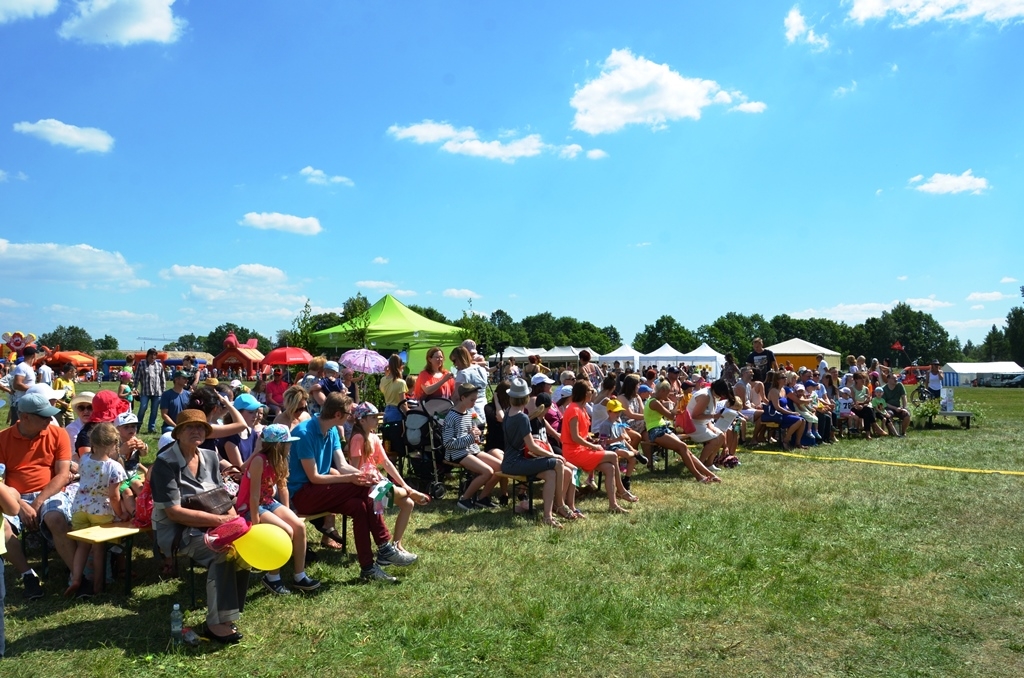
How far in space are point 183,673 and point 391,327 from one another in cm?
1388

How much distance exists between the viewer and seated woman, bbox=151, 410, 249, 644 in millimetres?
3832

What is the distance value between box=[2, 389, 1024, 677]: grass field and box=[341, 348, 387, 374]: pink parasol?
7.43 meters

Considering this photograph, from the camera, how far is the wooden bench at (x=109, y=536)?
426 centimetres

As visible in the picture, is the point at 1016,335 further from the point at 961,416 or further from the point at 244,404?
the point at 244,404

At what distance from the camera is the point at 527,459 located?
6.71m

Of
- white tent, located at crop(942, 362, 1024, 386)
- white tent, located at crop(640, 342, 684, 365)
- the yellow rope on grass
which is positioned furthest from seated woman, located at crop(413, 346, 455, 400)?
white tent, located at crop(942, 362, 1024, 386)

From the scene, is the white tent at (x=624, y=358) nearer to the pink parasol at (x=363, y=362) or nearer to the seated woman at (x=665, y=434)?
the pink parasol at (x=363, y=362)

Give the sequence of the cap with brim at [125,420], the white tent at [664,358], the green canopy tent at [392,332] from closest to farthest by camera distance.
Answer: the cap with brim at [125,420] → the green canopy tent at [392,332] → the white tent at [664,358]

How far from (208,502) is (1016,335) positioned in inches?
3622

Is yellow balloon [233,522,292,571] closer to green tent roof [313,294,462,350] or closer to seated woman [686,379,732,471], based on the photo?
seated woman [686,379,732,471]

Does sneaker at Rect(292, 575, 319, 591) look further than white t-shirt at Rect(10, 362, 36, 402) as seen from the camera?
No

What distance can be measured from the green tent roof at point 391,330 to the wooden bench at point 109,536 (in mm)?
12034

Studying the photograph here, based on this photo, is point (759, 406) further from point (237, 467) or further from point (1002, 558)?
point (237, 467)

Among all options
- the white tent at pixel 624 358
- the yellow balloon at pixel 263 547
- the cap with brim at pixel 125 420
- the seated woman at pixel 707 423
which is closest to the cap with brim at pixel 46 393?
the cap with brim at pixel 125 420
